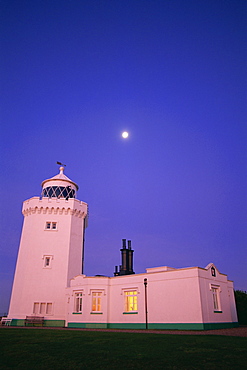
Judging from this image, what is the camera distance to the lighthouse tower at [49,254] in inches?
1034

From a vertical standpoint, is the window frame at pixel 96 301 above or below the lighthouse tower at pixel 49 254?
below

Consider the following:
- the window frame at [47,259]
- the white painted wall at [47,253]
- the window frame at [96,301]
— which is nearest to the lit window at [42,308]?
the white painted wall at [47,253]

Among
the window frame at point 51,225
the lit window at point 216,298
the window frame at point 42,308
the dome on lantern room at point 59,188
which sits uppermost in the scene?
the dome on lantern room at point 59,188

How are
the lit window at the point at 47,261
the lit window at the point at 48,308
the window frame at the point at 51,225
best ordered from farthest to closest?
the window frame at the point at 51,225
the lit window at the point at 47,261
the lit window at the point at 48,308

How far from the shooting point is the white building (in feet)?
63.1

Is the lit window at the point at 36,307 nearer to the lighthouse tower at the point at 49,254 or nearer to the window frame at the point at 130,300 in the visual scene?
the lighthouse tower at the point at 49,254

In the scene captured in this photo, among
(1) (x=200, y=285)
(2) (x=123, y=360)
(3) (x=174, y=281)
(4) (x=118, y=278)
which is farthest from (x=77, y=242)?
(2) (x=123, y=360)

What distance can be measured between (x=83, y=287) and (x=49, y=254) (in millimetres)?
6658

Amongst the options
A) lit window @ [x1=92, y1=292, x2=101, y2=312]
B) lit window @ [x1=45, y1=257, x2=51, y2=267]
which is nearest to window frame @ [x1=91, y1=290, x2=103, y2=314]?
lit window @ [x1=92, y1=292, x2=101, y2=312]

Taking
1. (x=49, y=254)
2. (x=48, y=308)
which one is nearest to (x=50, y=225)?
(x=49, y=254)

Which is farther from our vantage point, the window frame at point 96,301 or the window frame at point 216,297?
the window frame at point 96,301

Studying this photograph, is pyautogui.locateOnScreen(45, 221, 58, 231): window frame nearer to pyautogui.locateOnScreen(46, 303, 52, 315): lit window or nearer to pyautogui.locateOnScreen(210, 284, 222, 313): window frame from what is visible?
pyautogui.locateOnScreen(46, 303, 52, 315): lit window

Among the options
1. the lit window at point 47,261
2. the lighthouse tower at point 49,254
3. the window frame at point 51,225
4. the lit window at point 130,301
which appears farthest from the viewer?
the window frame at point 51,225

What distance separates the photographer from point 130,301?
72.6 ft
